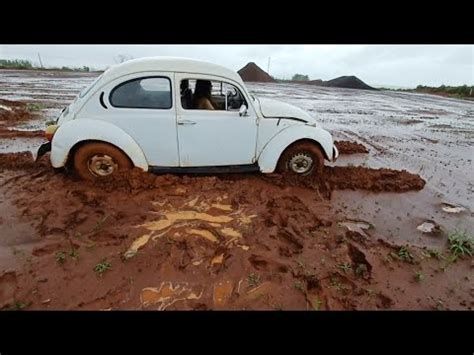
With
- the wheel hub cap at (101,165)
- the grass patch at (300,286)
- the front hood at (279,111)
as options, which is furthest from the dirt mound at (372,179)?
the wheel hub cap at (101,165)

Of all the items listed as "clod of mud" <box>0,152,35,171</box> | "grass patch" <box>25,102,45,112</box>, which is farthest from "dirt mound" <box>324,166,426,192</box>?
"grass patch" <box>25,102,45,112</box>

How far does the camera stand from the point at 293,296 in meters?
2.58

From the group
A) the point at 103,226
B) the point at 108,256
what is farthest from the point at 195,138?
the point at 108,256

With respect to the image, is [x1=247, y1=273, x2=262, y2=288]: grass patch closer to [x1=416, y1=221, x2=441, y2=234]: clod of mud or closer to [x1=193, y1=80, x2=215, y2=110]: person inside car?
[x1=416, y1=221, x2=441, y2=234]: clod of mud

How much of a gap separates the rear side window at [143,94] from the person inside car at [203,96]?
→ 49 centimetres

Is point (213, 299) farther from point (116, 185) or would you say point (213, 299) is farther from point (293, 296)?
point (116, 185)

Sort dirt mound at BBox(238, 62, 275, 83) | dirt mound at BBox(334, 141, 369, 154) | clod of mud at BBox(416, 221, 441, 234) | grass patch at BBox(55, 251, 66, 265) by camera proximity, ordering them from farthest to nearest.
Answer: dirt mound at BBox(238, 62, 275, 83) → dirt mound at BBox(334, 141, 369, 154) → clod of mud at BBox(416, 221, 441, 234) → grass patch at BBox(55, 251, 66, 265)

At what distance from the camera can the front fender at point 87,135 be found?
13.1 ft

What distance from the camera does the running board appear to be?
436cm

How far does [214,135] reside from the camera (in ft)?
13.9

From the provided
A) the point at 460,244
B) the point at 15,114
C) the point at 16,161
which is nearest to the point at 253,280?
the point at 460,244

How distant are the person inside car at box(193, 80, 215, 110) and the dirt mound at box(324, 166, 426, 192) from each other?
2.39 metres

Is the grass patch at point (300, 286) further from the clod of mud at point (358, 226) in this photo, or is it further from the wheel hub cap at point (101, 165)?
the wheel hub cap at point (101, 165)

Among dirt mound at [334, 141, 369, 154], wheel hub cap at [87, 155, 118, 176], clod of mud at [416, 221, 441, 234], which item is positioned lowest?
clod of mud at [416, 221, 441, 234]
